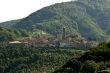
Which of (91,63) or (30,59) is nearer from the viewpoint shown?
(91,63)

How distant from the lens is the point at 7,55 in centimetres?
18825

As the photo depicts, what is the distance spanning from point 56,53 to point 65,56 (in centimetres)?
1051

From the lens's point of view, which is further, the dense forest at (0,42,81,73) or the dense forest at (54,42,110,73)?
the dense forest at (0,42,81,73)

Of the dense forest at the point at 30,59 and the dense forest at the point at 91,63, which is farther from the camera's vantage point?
the dense forest at the point at 30,59

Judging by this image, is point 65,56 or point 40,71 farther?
point 65,56

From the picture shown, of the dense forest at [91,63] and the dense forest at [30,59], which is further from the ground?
the dense forest at [91,63]

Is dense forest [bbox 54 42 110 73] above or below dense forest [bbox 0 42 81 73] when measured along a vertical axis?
above

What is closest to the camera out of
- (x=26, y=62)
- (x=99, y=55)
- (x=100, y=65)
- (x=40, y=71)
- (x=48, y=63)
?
(x=100, y=65)

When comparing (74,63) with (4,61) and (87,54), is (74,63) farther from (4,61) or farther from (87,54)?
(4,61)

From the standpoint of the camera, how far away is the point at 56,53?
565ft

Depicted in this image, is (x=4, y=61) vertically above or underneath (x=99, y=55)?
underneath

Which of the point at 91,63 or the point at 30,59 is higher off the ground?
the point at 91,63

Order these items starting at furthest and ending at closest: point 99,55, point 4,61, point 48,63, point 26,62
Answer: point 4,61, point 26,62, point 48,63, point 99,55

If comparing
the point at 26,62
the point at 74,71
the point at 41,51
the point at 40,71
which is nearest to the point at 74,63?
the point at 74,71
